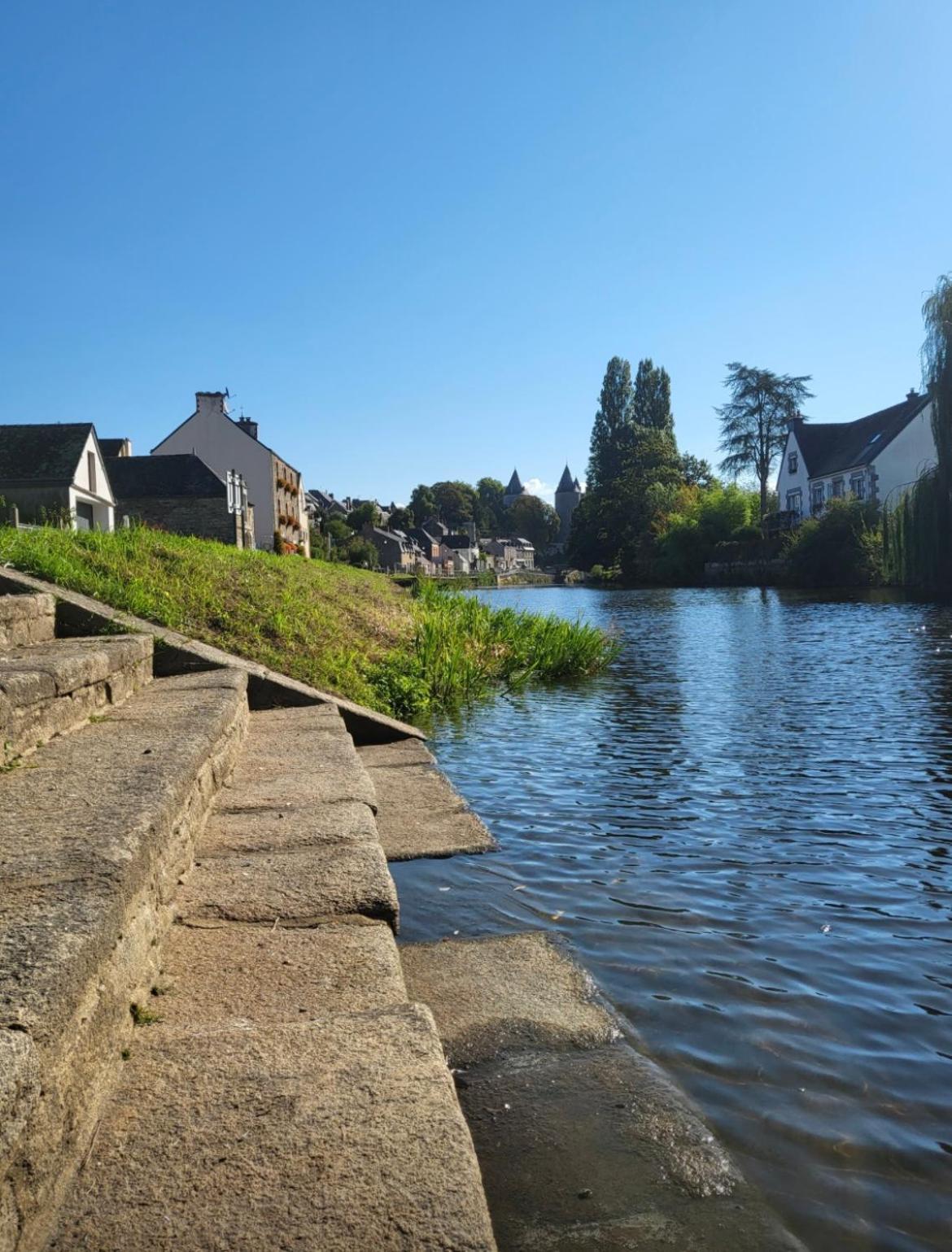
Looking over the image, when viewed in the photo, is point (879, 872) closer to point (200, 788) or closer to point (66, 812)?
point (200, 788)

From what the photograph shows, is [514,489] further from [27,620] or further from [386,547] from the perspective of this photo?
[27,620]

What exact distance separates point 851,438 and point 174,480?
149ft

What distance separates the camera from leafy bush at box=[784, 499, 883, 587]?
46.8 meters

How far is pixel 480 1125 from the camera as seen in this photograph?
264 cm

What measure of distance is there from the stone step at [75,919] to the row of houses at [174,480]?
13.1 meters

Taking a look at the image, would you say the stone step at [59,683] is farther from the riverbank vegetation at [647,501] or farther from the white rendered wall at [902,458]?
the riverbank vegetation at [647,501]

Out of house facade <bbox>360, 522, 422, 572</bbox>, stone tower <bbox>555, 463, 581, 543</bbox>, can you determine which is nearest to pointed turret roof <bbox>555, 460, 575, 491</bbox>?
stone tower <bbox>555, 463, 581, 543</bbox>

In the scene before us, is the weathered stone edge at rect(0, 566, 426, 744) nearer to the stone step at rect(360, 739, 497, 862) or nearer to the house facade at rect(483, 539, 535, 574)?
the stone step at rect(360, 739, 497, 862)

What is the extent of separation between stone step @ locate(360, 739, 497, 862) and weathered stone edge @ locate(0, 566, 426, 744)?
592 mm

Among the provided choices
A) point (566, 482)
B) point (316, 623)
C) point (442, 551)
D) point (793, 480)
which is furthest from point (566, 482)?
point (316, 623)

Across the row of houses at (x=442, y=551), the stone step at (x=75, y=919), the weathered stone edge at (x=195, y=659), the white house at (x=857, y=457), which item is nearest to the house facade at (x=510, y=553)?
the row of houses at (x=442, y=551)

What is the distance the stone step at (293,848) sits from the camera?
11.5 feet

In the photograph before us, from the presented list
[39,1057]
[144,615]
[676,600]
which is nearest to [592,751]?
[144,615]

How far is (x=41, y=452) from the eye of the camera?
37125 millimetres
